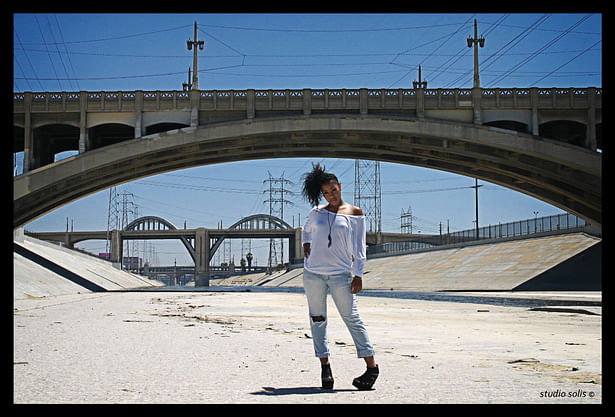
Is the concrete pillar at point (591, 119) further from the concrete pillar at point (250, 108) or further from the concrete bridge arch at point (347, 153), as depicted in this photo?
the concrete pillar at point (250, 108)

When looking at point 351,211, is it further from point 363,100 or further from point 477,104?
point 477,104

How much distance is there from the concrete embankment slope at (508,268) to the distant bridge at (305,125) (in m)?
4.94

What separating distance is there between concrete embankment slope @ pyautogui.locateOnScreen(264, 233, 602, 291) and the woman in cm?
3304

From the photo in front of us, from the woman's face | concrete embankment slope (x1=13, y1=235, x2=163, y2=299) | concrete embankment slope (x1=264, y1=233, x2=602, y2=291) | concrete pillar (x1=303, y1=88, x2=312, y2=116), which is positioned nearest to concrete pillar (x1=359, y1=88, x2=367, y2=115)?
concrete pillar (x1=303, y1=88, x2=312, y2=116)

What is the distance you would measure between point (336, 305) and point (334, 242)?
0.57 metres

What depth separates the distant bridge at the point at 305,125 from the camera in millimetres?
37812

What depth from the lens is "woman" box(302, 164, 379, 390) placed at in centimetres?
535

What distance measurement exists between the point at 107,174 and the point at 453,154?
24883 mm

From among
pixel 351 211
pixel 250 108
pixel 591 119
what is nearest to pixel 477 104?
pixel 591 119

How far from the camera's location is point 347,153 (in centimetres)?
4616

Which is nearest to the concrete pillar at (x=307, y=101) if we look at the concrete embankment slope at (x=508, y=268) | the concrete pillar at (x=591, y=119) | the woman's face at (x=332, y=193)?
the concrete embankment slope at (x=508, y=268)

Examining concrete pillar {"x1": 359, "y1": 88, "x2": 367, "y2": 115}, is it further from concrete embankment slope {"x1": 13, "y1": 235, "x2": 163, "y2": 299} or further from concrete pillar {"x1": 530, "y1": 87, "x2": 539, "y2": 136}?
concrete embankment slope {"x1": 13, "y1": 235, "x2": 163, "y2": 299}

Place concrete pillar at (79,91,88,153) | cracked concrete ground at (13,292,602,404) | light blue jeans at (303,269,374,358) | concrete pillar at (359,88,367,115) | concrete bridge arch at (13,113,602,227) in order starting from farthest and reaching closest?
concrete pillar at (359,88,367,115) → concrete pillar at (79,91,88,153) → concrete bridge arch at (13,113,602,227) → light blue jeans at (303,269,374,358) → cracked concrete ground at (13,292,602,404)
